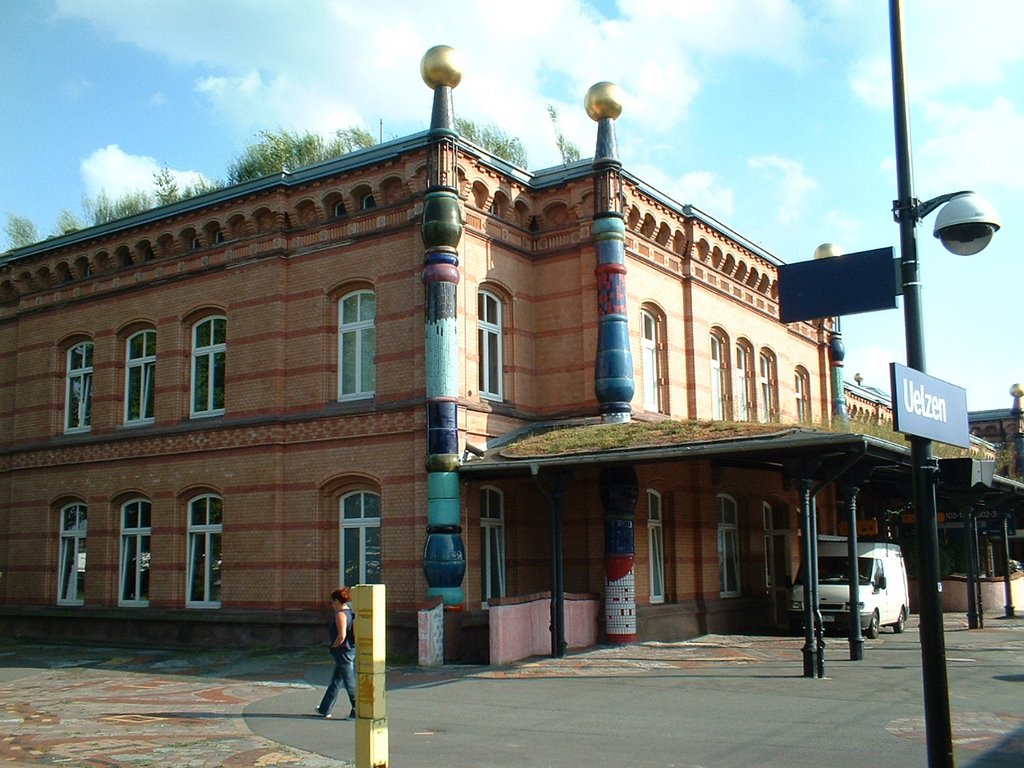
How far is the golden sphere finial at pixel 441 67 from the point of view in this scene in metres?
18.4

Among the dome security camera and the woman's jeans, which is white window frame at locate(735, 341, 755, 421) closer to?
the woman's jeans

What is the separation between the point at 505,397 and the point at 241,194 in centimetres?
658

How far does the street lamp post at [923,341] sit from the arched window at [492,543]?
40.5 feet

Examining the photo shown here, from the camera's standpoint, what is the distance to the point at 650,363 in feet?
71.3

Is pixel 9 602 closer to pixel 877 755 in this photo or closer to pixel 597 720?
pixel 597 720

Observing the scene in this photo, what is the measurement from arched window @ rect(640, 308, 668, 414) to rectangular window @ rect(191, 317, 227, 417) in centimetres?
830

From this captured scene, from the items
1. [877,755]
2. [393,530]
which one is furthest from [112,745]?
[393,530]

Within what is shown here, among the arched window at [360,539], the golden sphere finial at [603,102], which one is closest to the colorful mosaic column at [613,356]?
the golden sphere finial at [603,102]

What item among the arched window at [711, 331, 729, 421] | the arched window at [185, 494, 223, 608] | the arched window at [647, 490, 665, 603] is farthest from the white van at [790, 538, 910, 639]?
the arched window at [185, 494, 223, 608]

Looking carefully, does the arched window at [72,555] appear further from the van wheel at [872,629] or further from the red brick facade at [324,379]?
the van wheel at [872,629]

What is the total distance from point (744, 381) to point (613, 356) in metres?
7.32

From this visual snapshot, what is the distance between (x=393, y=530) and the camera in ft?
60.2

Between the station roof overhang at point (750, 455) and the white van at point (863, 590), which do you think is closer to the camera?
the station roof overhang at point (750, 455)

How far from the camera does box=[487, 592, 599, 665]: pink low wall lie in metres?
16.2
